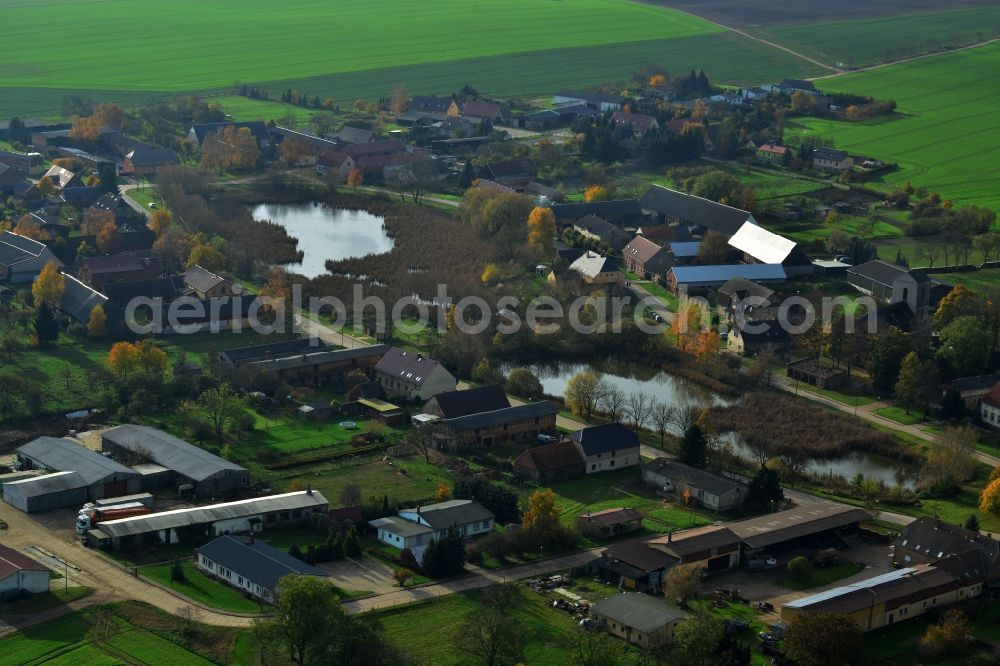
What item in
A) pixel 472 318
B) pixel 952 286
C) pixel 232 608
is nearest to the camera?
pixel 232 608

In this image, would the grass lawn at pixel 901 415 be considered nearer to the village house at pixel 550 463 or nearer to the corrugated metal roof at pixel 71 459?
the village house at pixel 550 463

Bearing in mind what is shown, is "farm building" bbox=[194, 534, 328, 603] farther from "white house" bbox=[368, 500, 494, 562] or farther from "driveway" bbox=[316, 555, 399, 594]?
"white house" bbox=[368, 500, 494, 562]

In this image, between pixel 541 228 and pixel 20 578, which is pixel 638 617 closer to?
pixel 20 578

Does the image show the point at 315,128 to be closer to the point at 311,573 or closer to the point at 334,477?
the point at 334,477

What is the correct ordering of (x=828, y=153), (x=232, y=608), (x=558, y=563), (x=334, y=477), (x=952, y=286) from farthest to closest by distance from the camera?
(x=828, y=153) < (x=952, y=286) < (x=334, y=477) < (x=558, y=563) < (x=232, y=608)

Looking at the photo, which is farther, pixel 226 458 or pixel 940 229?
pixel 940 229

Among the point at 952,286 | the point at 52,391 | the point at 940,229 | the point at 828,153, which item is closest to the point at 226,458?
the point at 52,391
